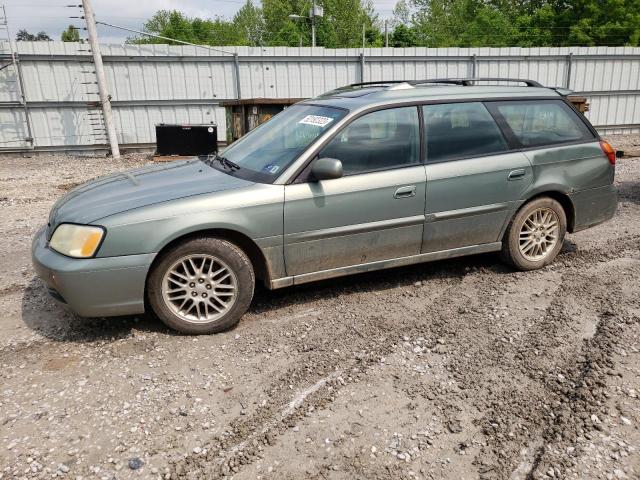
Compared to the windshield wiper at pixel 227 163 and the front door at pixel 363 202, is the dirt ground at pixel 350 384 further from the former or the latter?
the windshield wiper at pixel 227 163

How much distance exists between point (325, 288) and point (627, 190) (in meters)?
6.23

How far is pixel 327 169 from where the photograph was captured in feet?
12.6

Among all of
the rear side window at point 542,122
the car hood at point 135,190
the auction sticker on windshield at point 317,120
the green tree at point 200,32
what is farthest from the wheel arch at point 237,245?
the green tree at point 200,32

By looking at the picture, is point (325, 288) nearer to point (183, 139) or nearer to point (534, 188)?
point (534, 188)

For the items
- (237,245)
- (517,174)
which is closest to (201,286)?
(237,245)

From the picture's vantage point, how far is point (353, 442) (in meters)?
2.73

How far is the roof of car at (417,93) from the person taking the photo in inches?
173

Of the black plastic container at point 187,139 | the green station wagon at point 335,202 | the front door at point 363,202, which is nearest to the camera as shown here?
the green station wagon at point 335,202

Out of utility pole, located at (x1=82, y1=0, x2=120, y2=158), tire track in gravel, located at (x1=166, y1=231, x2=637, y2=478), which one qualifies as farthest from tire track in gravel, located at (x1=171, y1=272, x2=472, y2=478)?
utility pole, located at (x1=82, y1=0, x2=120, y2=158)

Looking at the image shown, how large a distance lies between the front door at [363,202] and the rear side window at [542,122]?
1.03 m

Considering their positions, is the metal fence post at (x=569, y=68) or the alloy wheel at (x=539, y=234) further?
the metal fence post at (x=569, y=68)

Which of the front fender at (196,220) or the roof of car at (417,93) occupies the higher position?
the roof of car at (417,93)

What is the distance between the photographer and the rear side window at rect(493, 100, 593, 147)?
15.7ft

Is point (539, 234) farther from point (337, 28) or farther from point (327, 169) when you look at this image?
point (337, 28)
